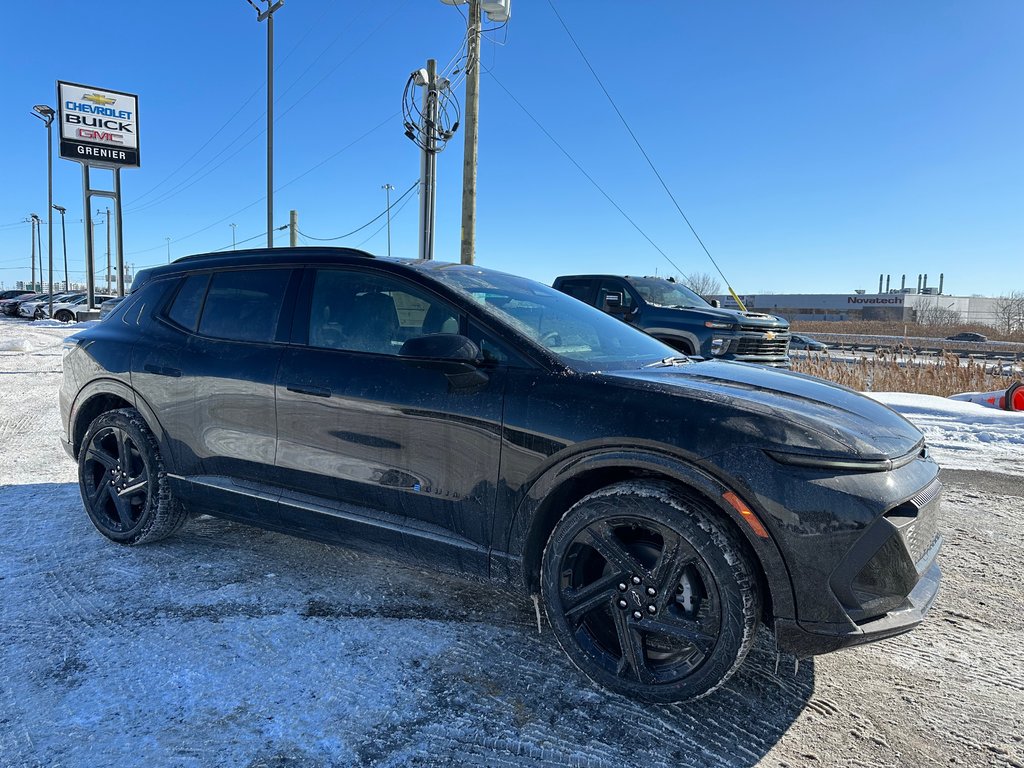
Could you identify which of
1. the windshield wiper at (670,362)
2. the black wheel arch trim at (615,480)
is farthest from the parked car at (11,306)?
the black wheel arch trim at (615,480)

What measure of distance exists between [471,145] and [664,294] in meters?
4.42

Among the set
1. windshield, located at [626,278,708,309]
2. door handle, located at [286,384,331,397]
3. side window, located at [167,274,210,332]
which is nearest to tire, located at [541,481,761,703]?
door handle, located at [286,384,331,397]

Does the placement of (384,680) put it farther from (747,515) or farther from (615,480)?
(747,515)

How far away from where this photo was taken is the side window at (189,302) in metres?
3.80

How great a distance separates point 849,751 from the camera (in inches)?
88.7

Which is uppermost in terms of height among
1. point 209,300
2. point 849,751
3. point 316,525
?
point 209,300

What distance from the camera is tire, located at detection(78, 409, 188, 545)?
3.77 meters

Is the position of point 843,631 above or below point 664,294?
below

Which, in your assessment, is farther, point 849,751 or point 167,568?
point 167,568

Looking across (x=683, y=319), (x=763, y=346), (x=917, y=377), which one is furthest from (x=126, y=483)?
(x=917, y=377)

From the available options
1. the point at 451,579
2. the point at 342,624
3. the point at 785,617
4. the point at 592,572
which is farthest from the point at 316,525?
the point at 785,617

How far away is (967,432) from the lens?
7.21m

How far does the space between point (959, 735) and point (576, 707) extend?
1.36 m

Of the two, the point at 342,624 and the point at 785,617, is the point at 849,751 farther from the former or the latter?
the point at 342,624
